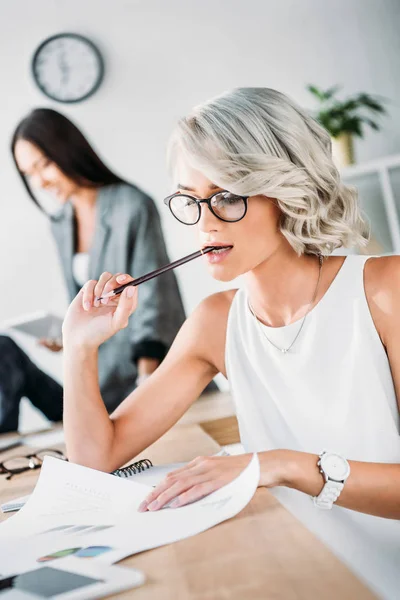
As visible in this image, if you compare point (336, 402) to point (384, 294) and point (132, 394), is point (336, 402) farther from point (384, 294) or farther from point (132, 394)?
point (132, 394)

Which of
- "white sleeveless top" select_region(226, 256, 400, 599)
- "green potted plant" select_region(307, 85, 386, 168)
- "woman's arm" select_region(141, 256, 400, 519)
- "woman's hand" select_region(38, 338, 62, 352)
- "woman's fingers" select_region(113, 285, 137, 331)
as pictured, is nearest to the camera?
"woman's arm" select_region(141, 256, 400, 519)

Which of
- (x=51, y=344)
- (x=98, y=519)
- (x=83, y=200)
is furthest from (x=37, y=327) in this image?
(x=98, y=519)

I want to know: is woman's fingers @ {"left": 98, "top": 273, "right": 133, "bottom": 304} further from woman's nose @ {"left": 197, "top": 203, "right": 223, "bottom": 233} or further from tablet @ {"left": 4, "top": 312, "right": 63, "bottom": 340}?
tablet @ {"left": 4, "top": 312, "right": 63, "bottom": 340}

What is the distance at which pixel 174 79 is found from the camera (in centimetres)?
265

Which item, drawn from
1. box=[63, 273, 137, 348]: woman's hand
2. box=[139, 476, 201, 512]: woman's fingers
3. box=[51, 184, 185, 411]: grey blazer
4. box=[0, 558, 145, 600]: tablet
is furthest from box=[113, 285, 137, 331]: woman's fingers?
box=[51, 184, 185, 411]: grey blazer

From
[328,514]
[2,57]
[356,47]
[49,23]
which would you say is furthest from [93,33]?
[328,514]

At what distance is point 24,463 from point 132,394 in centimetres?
41

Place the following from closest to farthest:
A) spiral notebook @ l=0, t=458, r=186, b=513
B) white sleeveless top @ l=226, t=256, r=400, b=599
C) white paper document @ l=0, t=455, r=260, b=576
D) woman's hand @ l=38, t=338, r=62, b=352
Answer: white paper document @ l=0, t=455, r=260, b=576 → spiral notebook @ l=0, t=458, r=186, b=513 → white sleeveless top @ l=226, t=256, r=400, b=599 → woman's hand @ l=38, t=338, r=62, b=352

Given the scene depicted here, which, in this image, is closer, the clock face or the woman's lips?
the woman's lips

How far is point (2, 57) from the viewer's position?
2.54 m

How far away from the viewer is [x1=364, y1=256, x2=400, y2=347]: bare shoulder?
108 cm

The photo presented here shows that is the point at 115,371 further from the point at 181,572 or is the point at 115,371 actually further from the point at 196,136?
the point at 181,572

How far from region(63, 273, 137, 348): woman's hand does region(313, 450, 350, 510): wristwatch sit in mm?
505

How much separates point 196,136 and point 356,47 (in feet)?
6.37
